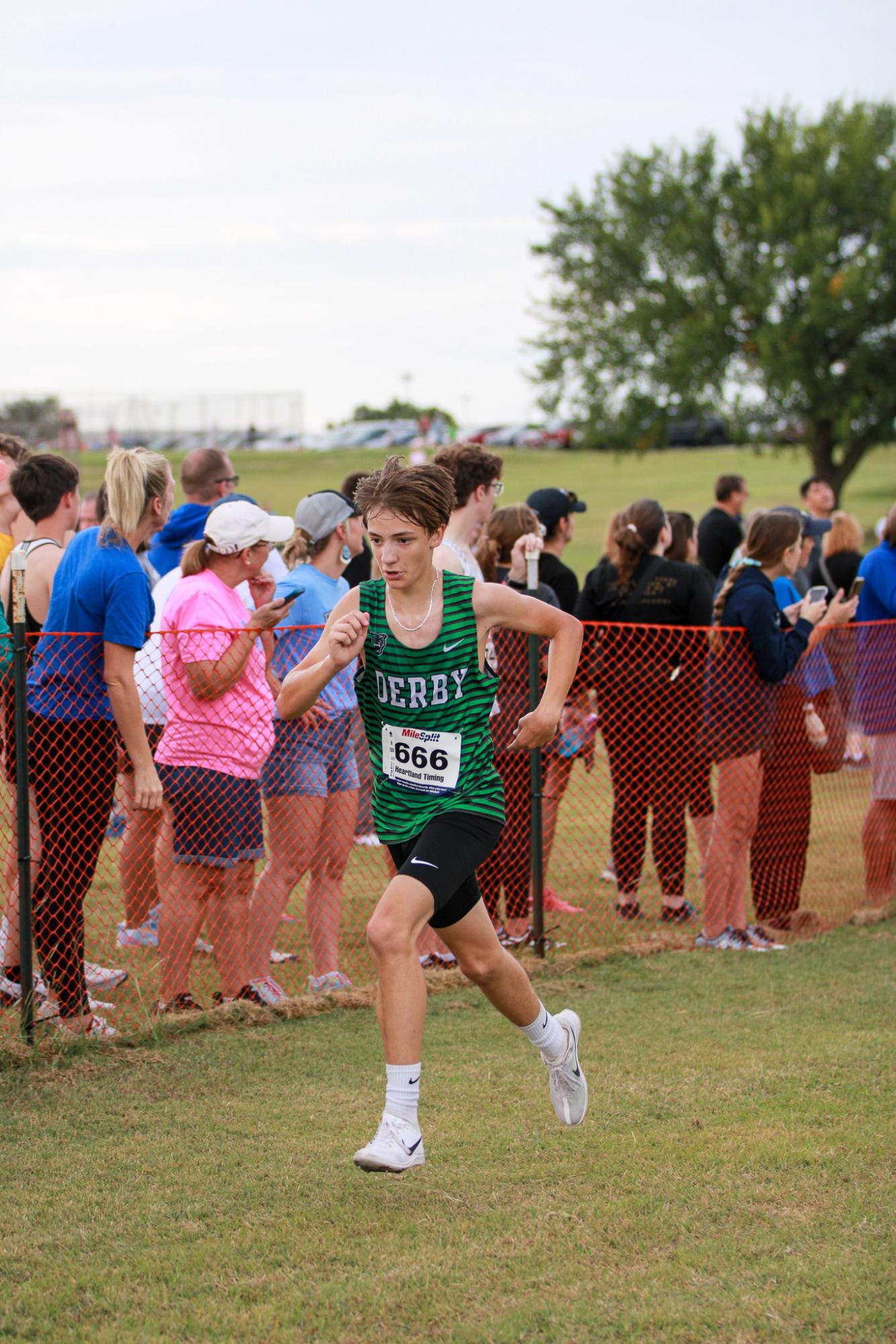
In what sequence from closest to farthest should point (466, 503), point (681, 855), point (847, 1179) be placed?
point (847, 1179) < point (466, 503) < point (681, 855)

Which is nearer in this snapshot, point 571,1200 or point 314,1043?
point 571,1200

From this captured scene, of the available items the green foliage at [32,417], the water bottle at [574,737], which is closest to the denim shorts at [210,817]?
the water bottle at [574,737]

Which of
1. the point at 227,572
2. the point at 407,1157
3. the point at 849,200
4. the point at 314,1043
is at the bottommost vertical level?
the point at 314,1043

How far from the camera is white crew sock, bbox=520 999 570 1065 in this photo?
4.32 metres

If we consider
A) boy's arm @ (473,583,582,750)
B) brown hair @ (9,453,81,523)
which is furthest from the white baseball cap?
boy's arm @ (473,583,582,750)

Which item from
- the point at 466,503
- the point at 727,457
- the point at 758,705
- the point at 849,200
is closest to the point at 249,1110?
the point at 466,503

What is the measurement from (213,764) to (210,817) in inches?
8.3

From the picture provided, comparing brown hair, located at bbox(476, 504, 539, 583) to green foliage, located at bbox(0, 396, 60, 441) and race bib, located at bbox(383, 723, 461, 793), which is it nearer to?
race bib, located at bbox(383, 723, 461, 793)

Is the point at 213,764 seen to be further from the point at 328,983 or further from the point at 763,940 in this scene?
the point at 763,940

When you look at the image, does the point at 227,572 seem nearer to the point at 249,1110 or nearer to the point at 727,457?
the point at 249,1110

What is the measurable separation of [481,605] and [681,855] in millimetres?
3753

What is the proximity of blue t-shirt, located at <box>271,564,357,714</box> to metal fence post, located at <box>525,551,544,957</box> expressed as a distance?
0.88 m

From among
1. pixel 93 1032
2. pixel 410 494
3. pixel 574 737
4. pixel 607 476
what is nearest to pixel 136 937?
pixel 93 1032

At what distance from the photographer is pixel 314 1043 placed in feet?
18.0
